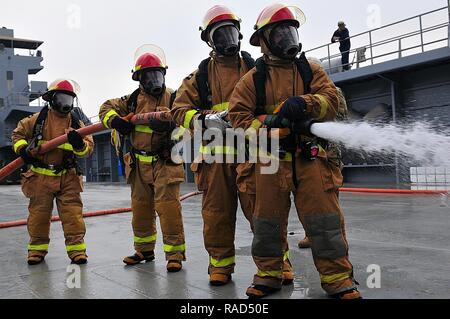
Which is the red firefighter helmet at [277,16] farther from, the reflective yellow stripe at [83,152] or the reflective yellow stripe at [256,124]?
the reflective yellow stripe at [83,152]

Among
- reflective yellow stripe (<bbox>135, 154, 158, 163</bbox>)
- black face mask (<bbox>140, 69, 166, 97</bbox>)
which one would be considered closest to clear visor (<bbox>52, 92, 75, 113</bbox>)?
black face mask (<bbox>140, 69, 166, 97</bbox>)

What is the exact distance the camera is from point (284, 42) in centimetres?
285

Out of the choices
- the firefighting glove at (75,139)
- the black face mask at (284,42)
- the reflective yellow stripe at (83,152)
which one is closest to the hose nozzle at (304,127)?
the black face mask at (284,42)

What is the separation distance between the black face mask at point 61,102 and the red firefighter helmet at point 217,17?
6.15 feet

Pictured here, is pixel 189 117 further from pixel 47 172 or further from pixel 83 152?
pixel 47 172

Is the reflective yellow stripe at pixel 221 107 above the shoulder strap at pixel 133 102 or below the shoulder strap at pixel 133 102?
below

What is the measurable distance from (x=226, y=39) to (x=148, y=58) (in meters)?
0.98

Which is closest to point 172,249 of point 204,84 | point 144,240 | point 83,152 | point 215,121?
point 144,240

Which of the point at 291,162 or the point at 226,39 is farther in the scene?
the point at 226,39

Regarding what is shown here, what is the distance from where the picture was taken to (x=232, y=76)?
3.36 meters

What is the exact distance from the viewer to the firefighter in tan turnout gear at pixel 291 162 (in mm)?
2680

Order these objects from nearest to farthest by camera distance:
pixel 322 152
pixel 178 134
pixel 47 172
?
pixel 322 152 < pixel 178 134 < pixel 47 172
